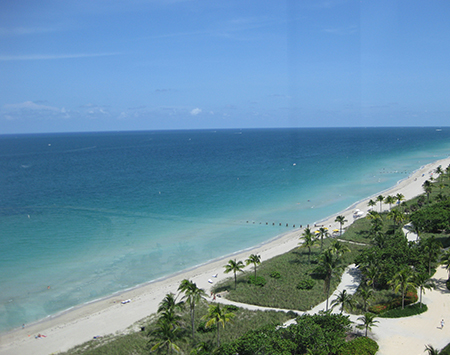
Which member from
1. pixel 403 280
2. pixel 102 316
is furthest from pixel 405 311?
pixel 102 316

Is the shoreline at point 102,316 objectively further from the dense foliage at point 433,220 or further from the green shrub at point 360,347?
the dense foliage at point 433,220

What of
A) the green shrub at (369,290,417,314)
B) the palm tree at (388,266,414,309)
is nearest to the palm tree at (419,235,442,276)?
the green shrub at (369,290,417,314)

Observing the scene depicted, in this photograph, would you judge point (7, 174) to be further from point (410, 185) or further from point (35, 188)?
point (410, 185)

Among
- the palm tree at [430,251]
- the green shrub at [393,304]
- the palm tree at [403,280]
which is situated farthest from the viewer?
the palm tree at [430,251]

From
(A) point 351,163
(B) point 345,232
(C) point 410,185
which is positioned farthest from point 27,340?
(A) point 351,163

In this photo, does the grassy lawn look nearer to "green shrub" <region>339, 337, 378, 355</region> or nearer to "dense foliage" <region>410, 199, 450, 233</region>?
"green shrub" <region>339, 337, 378, 355</region>

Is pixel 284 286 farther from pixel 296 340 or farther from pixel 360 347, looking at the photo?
pixel 360 347

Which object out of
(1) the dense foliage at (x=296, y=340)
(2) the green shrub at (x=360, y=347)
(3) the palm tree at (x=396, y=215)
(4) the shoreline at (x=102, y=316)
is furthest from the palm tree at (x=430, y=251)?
(4) the shoreline at (x=102, y=316)
